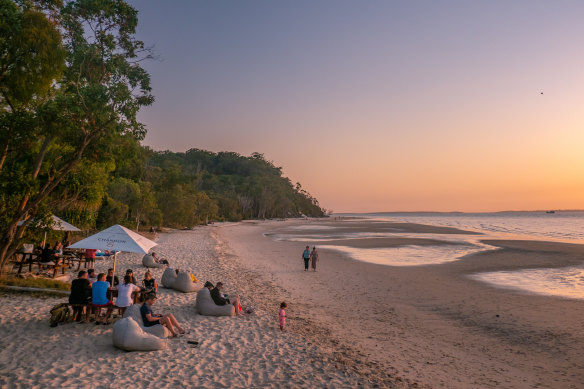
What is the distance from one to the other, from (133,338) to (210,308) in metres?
3.18

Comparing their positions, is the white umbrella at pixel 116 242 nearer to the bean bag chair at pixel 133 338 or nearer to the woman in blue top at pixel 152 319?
the woman in blue top at pixel 152 319

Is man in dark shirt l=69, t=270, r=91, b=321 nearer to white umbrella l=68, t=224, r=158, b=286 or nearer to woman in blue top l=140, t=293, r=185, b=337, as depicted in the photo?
white umbrella l=68, t=224, r=158, b=286

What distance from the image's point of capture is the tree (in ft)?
34.0

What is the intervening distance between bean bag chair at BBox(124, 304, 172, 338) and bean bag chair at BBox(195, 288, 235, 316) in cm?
216

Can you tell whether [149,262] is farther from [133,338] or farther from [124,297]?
[133,338]

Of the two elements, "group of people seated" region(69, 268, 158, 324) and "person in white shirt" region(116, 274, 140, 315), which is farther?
"person in white shirt" region(116, 274, 140, 315)

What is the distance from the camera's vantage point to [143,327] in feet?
25.8

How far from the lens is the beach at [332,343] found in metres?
6.51

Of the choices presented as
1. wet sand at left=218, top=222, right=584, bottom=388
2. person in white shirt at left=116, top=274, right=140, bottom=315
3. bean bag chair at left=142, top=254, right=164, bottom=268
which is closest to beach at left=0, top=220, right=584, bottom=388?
wet sand at left=218, top=222, right=584, bottom=388

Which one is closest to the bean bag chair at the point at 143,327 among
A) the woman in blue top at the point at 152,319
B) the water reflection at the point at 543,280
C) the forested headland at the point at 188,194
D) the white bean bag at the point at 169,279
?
the woman in blue top at the point at 152,319

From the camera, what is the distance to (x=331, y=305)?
42.2 feet

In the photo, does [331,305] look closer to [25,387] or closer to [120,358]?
[120,358]

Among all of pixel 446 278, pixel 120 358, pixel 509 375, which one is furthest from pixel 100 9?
pixel 446 278

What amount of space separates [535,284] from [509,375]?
39.7 feet
